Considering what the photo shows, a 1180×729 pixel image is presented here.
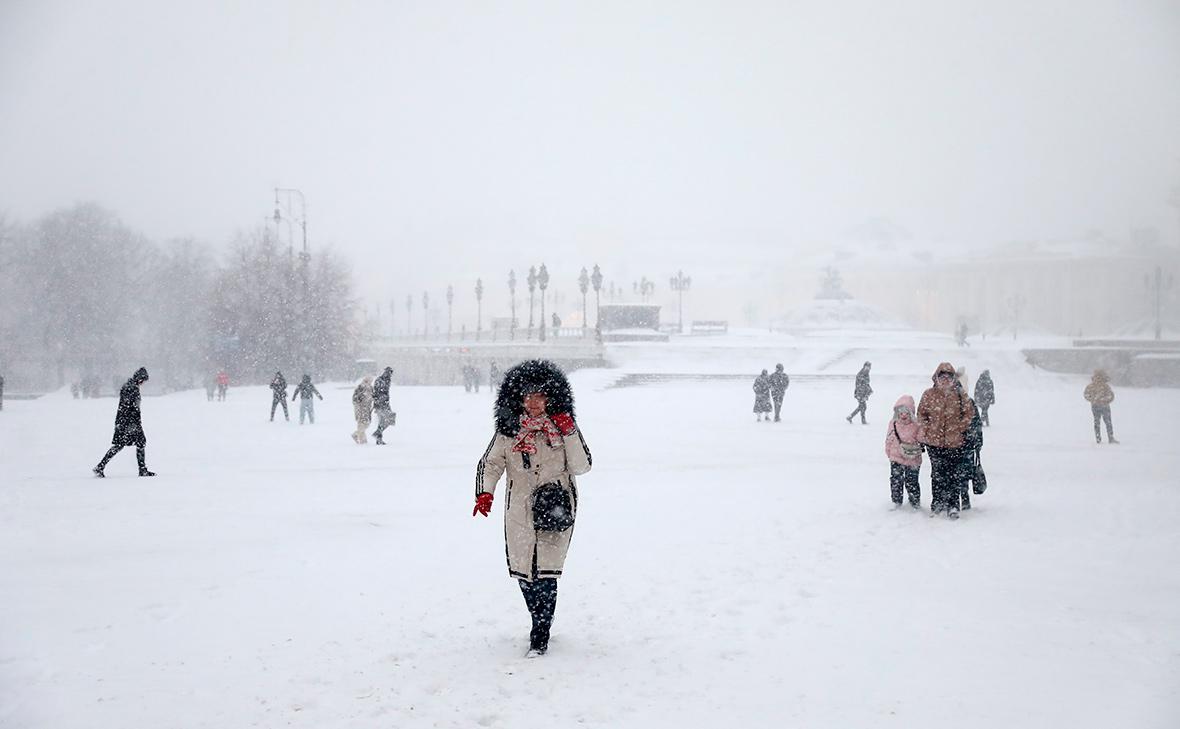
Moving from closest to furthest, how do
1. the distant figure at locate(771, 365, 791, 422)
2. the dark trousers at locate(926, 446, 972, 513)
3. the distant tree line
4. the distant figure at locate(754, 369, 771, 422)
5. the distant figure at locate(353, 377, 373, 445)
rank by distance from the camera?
the dark trousers at locate(926, 446, 972, 513) → the distant figure at locate(353, 377, 373, 445) → the distant figure at locate(754, 369, 771, 422) → the distant figure at locate(771, 365, 791, 422) → the distant tree line

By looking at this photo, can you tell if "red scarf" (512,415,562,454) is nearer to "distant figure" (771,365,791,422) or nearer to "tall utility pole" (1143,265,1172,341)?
"distant figure" (771,365,791,422)

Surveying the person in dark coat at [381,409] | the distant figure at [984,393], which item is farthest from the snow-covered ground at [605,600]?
the distant figure at [984,393]

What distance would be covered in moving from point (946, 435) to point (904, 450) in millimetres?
671

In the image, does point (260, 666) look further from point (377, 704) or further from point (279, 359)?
point (279, 359)

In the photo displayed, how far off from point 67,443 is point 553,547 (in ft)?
52.7

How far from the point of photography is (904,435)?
9.55 meters

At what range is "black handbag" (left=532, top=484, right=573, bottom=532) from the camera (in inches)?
186

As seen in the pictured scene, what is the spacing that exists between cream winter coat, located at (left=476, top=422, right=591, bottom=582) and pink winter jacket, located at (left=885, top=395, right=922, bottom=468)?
580 centimetres

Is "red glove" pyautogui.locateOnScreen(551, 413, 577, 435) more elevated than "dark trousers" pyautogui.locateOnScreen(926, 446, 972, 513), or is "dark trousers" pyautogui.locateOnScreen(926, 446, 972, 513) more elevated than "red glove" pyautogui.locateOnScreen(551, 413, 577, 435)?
"red glove" pyautogui.locateOnScreen(551, 413, 577, 435)

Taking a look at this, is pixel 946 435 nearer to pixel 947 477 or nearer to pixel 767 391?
pixel 947 477

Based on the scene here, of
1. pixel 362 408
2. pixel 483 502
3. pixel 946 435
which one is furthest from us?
pixel 362 408

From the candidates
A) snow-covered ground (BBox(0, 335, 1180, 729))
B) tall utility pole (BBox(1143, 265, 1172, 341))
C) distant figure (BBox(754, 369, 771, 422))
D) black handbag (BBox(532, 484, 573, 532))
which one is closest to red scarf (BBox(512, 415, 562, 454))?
black handbag (BBox(532, 484, 573, 532))

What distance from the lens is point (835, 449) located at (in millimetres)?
16578

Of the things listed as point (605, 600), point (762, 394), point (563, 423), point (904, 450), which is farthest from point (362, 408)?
point (563, 423)
